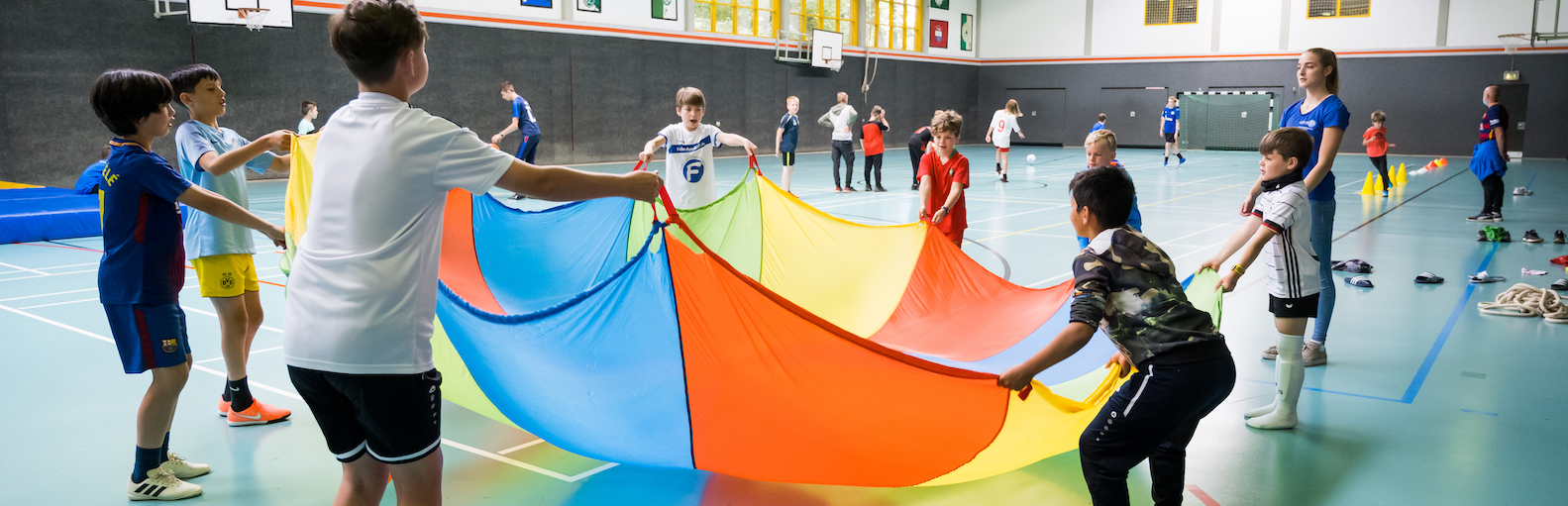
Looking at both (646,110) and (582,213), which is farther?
(646,110)

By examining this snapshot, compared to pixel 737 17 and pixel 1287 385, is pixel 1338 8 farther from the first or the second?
pixel 1287 385

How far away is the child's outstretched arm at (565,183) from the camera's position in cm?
165

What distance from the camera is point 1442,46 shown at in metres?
22.9

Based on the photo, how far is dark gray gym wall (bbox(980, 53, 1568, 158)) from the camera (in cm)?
2217

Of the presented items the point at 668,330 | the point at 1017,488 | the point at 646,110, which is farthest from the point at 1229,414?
the point at 646,110

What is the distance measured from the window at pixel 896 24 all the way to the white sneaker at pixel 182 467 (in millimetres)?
24075

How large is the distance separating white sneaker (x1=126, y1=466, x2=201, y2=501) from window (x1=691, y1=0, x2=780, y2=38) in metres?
19.1

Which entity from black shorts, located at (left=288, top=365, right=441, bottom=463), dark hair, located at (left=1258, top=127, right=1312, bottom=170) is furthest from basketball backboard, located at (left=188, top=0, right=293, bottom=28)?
dark hair, located at (left=1258, top=127, right=1312, bottom=170)

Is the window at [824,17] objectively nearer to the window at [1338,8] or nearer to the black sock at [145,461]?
the window at [1338,8]

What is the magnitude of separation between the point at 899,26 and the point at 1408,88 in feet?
42.0

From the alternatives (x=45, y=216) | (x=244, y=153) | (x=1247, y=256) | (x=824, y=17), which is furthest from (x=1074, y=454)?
(x=824, y=17)

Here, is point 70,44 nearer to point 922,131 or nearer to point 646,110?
point 646,110

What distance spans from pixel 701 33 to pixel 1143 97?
13421 mm

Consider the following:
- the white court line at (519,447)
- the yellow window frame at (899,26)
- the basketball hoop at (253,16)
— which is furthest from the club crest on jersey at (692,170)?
the yellow window frame at (899,26)
